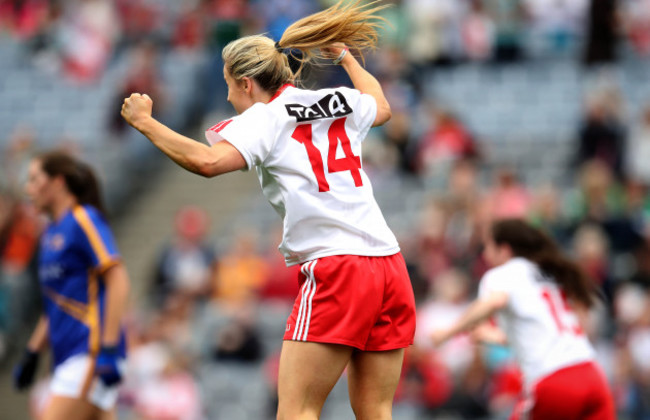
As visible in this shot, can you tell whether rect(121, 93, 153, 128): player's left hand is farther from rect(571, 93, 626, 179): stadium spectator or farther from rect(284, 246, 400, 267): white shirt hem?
rect(571, 93, 626, 179): stadium spectator

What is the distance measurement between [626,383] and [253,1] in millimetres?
9023

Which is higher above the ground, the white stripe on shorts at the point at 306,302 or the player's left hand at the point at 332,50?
the player's left hand at the point at 332,50

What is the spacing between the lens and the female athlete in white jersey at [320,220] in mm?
4406

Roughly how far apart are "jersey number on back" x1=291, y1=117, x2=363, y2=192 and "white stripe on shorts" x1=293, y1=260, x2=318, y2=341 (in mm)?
361

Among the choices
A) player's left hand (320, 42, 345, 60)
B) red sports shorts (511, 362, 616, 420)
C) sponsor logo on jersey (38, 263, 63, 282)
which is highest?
player's left hand (320, 42, 345, 60)

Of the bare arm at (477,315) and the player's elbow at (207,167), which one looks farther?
the bare arm at (477,315)

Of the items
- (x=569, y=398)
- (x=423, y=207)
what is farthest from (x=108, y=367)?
(x=423, y=207)

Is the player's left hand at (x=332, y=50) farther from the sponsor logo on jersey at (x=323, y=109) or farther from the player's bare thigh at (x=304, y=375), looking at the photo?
the player's bare thigh at (x=304, y=375)

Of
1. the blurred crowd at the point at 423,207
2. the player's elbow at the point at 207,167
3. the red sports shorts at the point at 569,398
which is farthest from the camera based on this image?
the blurred crowd at the point at 423,207

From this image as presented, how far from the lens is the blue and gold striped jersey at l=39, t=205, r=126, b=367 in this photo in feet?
20.0

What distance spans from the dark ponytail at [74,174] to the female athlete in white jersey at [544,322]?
8.09 ft

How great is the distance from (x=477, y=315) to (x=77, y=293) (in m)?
2.40

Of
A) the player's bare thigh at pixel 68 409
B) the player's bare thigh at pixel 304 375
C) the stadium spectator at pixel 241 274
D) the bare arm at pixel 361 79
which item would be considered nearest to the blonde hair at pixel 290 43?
the bare arm at pixel 361 79

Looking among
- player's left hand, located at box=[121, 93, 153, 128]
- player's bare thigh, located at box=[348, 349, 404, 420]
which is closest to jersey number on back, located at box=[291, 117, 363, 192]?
player's left hand, located at box=[121, 93, 153, 128]
